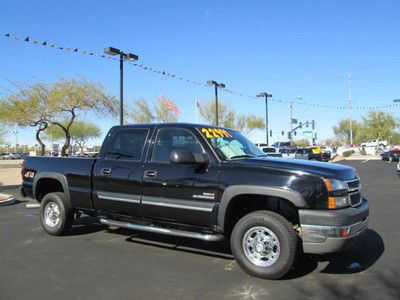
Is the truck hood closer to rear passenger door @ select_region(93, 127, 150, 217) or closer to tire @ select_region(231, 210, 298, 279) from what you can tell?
tire @ select_region(231, 210, 298, 279)

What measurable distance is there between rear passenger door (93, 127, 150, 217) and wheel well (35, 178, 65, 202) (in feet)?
4.29

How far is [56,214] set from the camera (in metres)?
7.44

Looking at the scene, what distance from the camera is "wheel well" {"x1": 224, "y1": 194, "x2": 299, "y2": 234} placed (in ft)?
17.8

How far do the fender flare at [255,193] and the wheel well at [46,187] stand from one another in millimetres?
3437

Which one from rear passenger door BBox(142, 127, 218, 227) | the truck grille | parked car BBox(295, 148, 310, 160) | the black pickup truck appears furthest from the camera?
parked car BBox(295, 148, 310, 160)

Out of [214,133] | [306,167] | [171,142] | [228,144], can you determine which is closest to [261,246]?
[306,167]

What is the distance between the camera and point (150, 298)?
448cm

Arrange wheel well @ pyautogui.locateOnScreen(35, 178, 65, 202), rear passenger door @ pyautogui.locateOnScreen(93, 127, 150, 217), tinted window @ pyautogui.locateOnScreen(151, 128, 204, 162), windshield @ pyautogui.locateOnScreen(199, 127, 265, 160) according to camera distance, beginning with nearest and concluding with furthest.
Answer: windshield @ pyautogui.locateOnScreen(199, 127, 265, 160) < tinted window @ pyautogui.locateOnScreen(151, 128, 204, 162) < rear passenger door @ pyautogui.locateOnScreen(93, 127, 150, 217) < wheel well @ pyautogui.locateOnScreen(35, 178, 65, 202)

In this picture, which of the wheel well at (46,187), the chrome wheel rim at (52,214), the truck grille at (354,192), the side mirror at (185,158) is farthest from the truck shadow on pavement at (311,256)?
the side mirror at (185,158)

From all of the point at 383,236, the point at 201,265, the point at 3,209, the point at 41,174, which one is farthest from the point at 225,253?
the point at 3,209

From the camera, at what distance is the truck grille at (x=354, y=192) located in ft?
16.9

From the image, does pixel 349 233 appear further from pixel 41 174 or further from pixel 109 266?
pixel 41 174

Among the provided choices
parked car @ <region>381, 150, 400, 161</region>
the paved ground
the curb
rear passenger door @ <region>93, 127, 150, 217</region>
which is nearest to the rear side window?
rear passenger door @ <region>93, 127, 150, 217</region>

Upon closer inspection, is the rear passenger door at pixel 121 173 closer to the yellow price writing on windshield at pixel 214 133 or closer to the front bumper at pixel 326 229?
the yellow price writing on windshield at pixel 214 133
